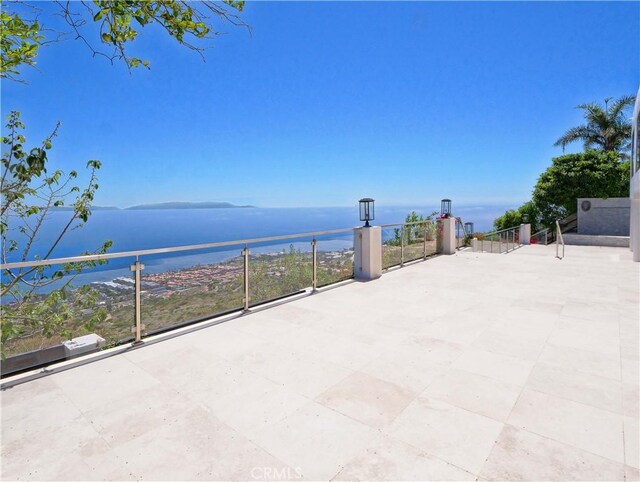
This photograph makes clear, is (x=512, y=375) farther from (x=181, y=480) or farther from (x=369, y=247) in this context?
(x=369, y=247)

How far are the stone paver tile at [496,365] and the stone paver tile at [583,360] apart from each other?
0.28 m


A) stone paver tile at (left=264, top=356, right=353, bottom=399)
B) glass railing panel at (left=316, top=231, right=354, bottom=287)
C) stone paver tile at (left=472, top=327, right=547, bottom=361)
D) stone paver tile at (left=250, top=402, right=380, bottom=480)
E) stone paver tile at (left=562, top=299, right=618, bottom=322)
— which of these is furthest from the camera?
glass railing panel at (left=316, top=231, right=354, bottom=287)

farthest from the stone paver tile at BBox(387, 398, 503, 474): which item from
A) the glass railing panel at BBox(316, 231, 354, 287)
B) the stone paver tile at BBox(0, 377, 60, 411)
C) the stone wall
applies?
the stone wall

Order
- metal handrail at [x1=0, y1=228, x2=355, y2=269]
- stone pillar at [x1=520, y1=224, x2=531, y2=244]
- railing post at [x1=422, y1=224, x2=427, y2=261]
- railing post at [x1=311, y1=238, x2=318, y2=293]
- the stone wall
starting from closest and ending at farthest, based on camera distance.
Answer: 1. metal handrail at [x1=0, y1=228, x2=355, y2=269]
2. railing post at [x1=311, y1=238, x2=318, y2=293]
3. railing post at [x1=422, y1=224, x2=427, y2=261]
4. stone pillar at [x1=520, y1=224, x2=531, y2=244]
5. the stone wall

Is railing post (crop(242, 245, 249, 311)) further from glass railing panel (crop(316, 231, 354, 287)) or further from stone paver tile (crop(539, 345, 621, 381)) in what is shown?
stone paver tile (crop(539, 345, 621, 381))

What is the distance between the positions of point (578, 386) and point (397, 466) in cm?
186

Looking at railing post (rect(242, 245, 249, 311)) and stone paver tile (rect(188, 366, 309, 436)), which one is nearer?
stone paver tile (rect(188, 366, 309, 436))

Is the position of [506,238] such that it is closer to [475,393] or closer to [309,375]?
[475,393]

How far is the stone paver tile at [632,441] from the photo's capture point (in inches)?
73.5

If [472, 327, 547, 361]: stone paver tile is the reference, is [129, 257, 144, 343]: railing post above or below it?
above

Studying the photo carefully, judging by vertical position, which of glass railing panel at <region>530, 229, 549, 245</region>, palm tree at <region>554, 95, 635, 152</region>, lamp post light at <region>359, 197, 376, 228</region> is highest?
palm tree at <region>554, 95, 635, 152</region>

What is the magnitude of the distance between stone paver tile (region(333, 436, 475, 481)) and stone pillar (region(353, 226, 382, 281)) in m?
4.86

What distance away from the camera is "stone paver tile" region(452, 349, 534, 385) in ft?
9.33

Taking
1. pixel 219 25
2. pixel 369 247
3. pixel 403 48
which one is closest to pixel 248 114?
pixel 403 48
